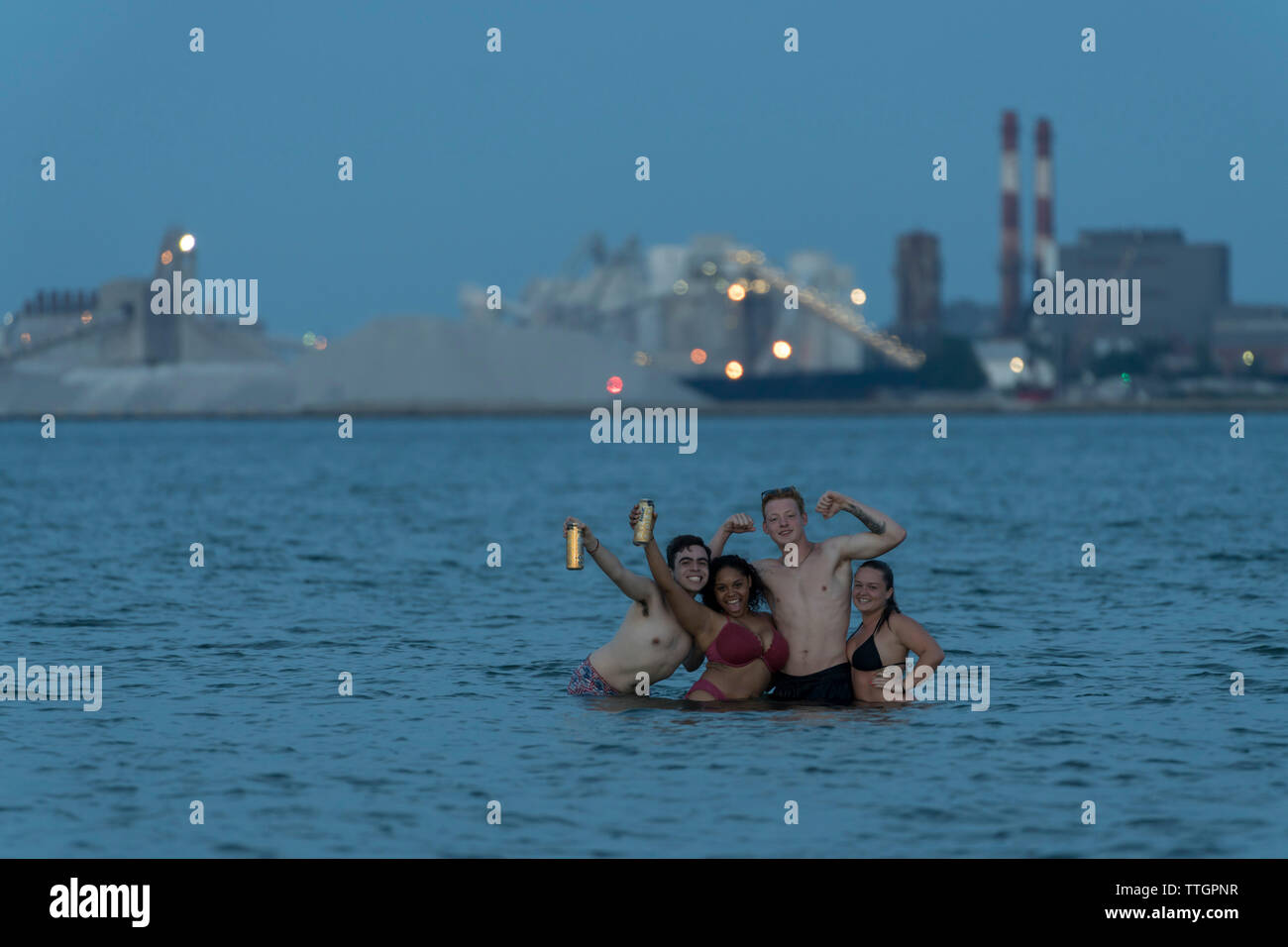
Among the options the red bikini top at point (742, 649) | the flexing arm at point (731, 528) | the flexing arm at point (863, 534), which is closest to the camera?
the flexing arm at point (731, 528)

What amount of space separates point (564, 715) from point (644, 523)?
379 cm

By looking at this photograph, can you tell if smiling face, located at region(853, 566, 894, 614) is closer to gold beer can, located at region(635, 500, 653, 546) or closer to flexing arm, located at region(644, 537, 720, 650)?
flexing arm, located at region(644, 537, 720, 650)

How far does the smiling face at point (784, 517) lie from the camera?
14.6m

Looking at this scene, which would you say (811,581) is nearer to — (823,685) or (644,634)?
(823,685)

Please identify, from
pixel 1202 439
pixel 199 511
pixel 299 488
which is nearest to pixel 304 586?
pixel 199 511

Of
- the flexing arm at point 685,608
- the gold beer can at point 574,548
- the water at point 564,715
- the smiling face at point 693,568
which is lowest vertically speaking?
the water at point 564,715

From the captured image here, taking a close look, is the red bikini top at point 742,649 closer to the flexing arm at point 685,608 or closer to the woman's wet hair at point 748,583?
the flexing arm at point 685,608

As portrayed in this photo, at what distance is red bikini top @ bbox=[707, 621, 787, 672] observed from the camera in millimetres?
15520

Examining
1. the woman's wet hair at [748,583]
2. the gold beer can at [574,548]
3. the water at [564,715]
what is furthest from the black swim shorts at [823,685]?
the gold beer can at [574,548]

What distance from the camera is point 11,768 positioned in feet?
46.4

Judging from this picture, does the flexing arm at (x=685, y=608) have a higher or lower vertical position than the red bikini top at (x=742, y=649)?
higher

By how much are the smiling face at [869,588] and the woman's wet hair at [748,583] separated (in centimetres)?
87

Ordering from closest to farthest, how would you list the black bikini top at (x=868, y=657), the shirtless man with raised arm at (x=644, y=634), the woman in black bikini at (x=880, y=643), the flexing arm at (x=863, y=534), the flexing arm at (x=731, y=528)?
the flexing arm at (x=731, y=528) → the flexing arm at (x=863, y=534) → the shirtless man with raised arm at (x=644, y=634) → the woman in black bikini at (x=880, y=643) → the black bikini top at (x=868, y=657)
